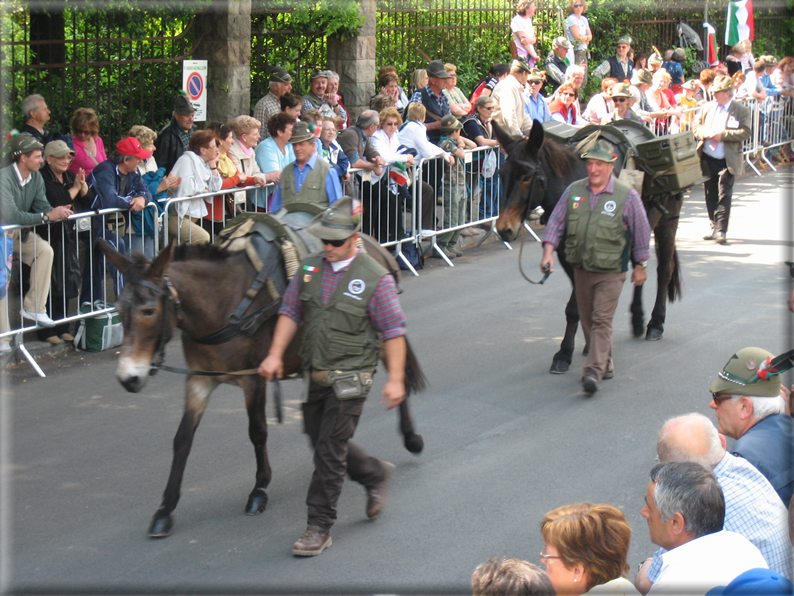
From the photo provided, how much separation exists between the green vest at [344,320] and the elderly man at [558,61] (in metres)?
12.5

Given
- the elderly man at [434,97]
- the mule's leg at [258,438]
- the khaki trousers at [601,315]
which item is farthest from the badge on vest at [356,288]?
the elderly man at [434,97]

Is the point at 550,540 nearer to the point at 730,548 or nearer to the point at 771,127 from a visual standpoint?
the point at 730,548

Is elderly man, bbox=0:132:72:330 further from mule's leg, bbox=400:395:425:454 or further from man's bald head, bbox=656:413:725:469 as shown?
man's bald head, bbox=656:413:725:469

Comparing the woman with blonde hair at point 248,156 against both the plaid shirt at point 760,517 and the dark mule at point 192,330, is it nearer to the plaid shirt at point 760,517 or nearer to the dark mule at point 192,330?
the dark mule at point 192,330

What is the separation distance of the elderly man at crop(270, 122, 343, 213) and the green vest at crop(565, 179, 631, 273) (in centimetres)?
190

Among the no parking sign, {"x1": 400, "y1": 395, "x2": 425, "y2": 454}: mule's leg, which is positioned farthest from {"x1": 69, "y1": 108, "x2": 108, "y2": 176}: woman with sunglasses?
{"x1": 400, "y1": 395, "x2": 425, "y2": 454}: mule's leg

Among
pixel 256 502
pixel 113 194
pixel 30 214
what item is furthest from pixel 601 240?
pixel 30 214

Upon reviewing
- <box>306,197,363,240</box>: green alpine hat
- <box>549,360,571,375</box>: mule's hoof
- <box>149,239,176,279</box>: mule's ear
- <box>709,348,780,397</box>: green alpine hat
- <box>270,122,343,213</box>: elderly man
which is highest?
<box>270,122,343,213</box>: elderly man

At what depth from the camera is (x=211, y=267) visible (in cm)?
570

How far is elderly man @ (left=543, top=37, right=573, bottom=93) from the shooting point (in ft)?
55.1

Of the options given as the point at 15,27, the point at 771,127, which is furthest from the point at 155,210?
the point at 771,127

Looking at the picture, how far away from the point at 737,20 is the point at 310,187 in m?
16.8

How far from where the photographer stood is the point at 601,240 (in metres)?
7.41

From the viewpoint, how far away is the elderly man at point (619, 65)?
1906 cm
